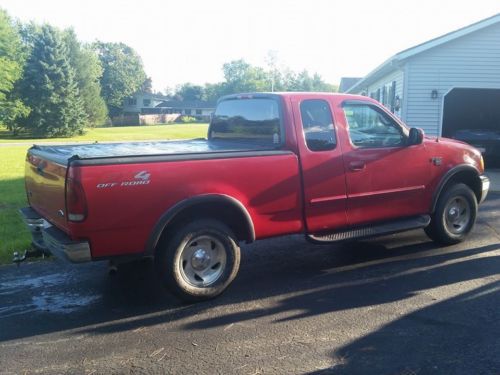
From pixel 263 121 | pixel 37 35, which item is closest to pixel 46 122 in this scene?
pixel 37 35

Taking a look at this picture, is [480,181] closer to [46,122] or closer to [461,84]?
[461,84]

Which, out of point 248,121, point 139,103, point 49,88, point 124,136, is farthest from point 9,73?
point 139,103

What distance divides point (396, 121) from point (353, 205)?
1288mm

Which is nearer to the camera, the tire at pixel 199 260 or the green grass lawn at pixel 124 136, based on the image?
the tire at pixel 199 260

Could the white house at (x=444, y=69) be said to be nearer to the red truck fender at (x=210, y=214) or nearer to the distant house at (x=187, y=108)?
the red truck fender at (x=210, y=214)

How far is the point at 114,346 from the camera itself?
3.90 metres

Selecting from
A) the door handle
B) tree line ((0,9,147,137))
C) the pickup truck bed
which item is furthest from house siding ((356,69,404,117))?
tree line ((0,9,147,137))

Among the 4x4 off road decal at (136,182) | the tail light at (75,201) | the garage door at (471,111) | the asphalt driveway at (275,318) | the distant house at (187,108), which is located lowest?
the asphalt driveway at (275,318)

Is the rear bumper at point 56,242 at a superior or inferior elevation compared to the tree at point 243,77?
inferior

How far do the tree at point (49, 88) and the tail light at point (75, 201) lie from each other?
50115 millimetres

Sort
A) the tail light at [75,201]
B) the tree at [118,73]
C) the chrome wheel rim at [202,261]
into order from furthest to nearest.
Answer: the tree at [118,73], the chrome wheel rim at [202,261], the tail light at [75,201]

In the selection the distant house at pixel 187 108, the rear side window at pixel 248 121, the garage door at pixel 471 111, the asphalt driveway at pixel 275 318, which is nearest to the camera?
A: the asphalt driveway at pixel 275 318

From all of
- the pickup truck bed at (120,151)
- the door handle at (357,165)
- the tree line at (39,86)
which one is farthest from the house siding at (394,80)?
the tree line at (39,86)

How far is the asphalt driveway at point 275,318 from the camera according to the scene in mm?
3635
